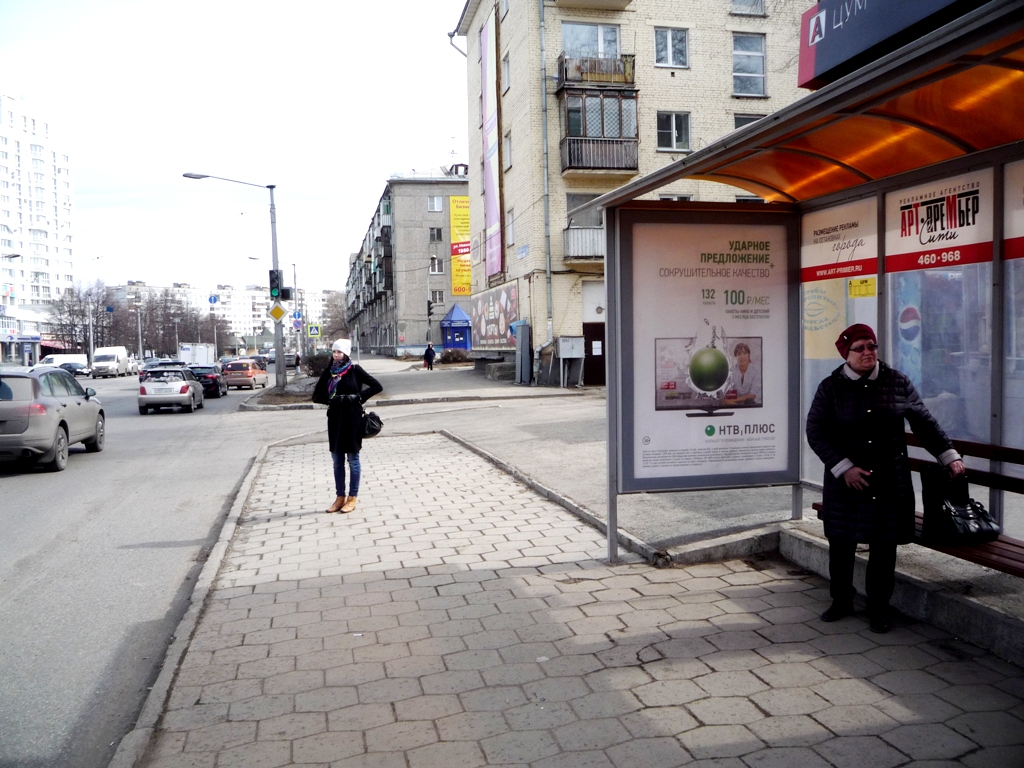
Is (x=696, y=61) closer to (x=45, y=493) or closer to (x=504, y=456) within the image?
(x=504, y=456)

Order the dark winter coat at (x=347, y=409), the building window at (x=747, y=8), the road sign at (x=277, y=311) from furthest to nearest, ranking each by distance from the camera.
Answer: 1. the building window at (x=747, y=8)
2. the road sign at (x=277, y=311)
3. the dark winter coat at (x=347, y=409)

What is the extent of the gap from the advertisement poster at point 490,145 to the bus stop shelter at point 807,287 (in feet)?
92.2

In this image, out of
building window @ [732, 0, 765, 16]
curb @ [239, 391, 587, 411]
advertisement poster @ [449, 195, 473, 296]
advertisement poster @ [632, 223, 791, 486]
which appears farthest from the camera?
advertisement poster @ [449, 195, 473, 296]

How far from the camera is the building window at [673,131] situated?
100 feet

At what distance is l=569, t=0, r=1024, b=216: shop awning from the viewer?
11.1ft

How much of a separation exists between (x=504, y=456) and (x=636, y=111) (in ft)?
70.0

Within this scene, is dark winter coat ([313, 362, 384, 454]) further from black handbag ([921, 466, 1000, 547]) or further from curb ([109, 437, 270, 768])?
black handbag ([921, 466, 1000, 547])

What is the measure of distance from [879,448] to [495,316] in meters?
30.9

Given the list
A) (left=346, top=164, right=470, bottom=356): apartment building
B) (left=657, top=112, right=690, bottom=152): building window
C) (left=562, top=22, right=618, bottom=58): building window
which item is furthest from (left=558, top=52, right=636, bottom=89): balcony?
(left=346, top=164, right=470, bottom=356): apartment building

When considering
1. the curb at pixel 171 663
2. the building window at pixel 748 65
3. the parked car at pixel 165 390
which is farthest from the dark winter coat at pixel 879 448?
the building window at pixel 748 65

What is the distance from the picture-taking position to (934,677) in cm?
396

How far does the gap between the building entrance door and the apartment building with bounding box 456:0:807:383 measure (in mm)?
49

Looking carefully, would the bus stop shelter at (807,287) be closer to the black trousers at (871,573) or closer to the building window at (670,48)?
the black trousers at (871,573)

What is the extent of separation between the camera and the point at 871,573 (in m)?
4.63
